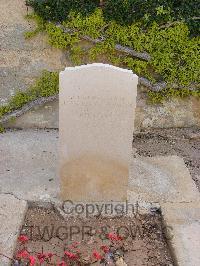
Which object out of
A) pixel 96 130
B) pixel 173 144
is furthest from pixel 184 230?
pixel 173 144

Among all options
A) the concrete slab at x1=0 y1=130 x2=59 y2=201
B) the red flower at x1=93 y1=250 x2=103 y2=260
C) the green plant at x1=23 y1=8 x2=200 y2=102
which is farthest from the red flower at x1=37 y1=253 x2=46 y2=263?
the green plant at x1=23 y1=8 x2=200 y2=102

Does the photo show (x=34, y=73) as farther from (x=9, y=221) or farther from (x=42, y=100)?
(x=9, y=221)

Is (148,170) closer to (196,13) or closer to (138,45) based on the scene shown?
(138,45)

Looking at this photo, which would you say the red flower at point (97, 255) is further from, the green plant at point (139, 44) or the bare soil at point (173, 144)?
the green plant at point (139, 44)

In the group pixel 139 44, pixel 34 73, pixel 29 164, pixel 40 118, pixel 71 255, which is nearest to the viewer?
pixel 71 255

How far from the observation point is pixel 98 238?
394cm

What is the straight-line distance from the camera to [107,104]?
380cm

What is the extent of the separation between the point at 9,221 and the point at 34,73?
2.16 metres

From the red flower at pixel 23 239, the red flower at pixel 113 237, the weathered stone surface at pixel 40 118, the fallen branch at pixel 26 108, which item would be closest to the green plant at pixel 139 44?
the fallen branch at pixel 26 108

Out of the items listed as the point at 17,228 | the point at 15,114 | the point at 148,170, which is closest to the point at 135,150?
the point at 148,170

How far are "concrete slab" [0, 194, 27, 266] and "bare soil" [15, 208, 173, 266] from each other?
0.10 meters

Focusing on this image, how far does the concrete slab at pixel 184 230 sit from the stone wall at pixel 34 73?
170 centimetres

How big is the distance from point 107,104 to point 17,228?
1363mm

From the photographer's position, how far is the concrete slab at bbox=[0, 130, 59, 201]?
14.3ft
